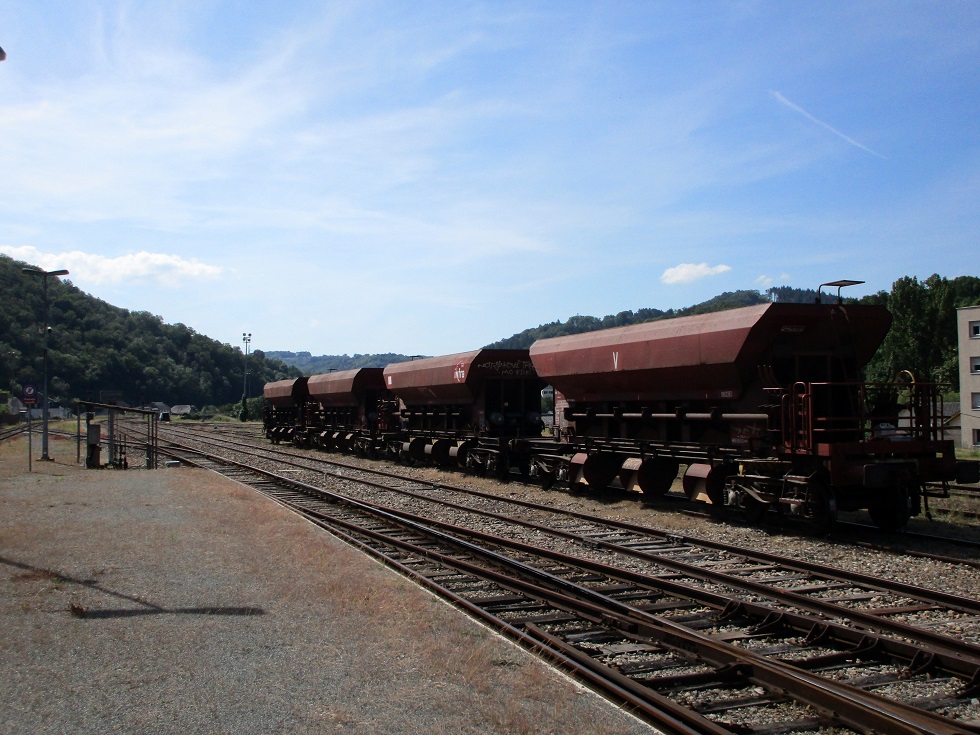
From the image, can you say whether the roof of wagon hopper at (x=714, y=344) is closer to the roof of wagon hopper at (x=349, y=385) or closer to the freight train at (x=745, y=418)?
the freight train at (x=745, y=418)

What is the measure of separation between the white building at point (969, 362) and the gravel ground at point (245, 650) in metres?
48.7

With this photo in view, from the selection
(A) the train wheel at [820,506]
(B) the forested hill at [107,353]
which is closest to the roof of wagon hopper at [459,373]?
(A) the train wheel at [820,506]

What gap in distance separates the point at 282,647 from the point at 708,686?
3342 mm

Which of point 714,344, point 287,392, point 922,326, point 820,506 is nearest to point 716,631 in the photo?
point 820,506

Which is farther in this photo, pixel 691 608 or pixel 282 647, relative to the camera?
pixel 691 608

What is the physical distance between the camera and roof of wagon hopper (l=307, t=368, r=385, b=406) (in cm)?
3272

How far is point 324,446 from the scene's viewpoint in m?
36.7

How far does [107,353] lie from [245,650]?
130m

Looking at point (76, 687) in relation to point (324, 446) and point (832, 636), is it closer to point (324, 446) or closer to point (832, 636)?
point (832, 636)

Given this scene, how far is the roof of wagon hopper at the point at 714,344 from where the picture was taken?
1310 cm

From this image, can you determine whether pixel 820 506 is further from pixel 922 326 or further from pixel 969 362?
pixel 922 326

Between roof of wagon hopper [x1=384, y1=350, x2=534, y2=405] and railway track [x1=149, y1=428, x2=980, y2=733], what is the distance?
10560 millimetres

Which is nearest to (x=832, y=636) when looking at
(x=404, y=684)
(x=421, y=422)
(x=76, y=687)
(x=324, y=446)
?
(x=404, y=684)

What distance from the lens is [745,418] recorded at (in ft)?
44.2
